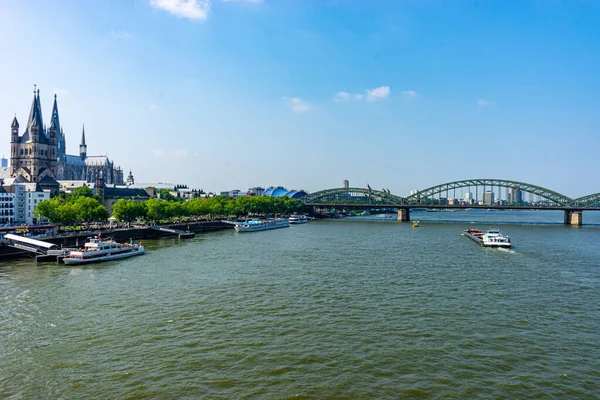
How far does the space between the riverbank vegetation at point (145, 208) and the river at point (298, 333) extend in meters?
28.7

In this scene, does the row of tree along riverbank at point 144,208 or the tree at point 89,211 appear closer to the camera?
the row of tree along riverbank at point 144,208

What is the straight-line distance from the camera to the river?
15.1 m

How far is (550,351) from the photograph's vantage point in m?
18.4

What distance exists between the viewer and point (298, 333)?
20266 millimetres

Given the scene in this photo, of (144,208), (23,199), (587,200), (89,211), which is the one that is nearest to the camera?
(89,211)

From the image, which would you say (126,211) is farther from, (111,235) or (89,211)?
(111,235)

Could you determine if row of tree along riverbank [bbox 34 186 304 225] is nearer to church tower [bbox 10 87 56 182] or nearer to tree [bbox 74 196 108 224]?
tree [bbox 74 196 108 224]

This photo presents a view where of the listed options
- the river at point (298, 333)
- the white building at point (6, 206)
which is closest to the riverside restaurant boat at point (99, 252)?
the river at point (298, 333)

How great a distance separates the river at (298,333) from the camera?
15.1 metres

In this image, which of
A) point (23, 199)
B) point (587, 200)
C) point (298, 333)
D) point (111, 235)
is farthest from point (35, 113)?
point (587, 200)

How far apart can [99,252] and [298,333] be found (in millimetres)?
29094

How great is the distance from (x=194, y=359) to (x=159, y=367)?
1331 millimetres

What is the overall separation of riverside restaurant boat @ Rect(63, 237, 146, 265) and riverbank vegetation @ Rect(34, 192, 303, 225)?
2127 cm

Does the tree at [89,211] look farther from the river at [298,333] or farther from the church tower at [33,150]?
the church tower at [33,150]
